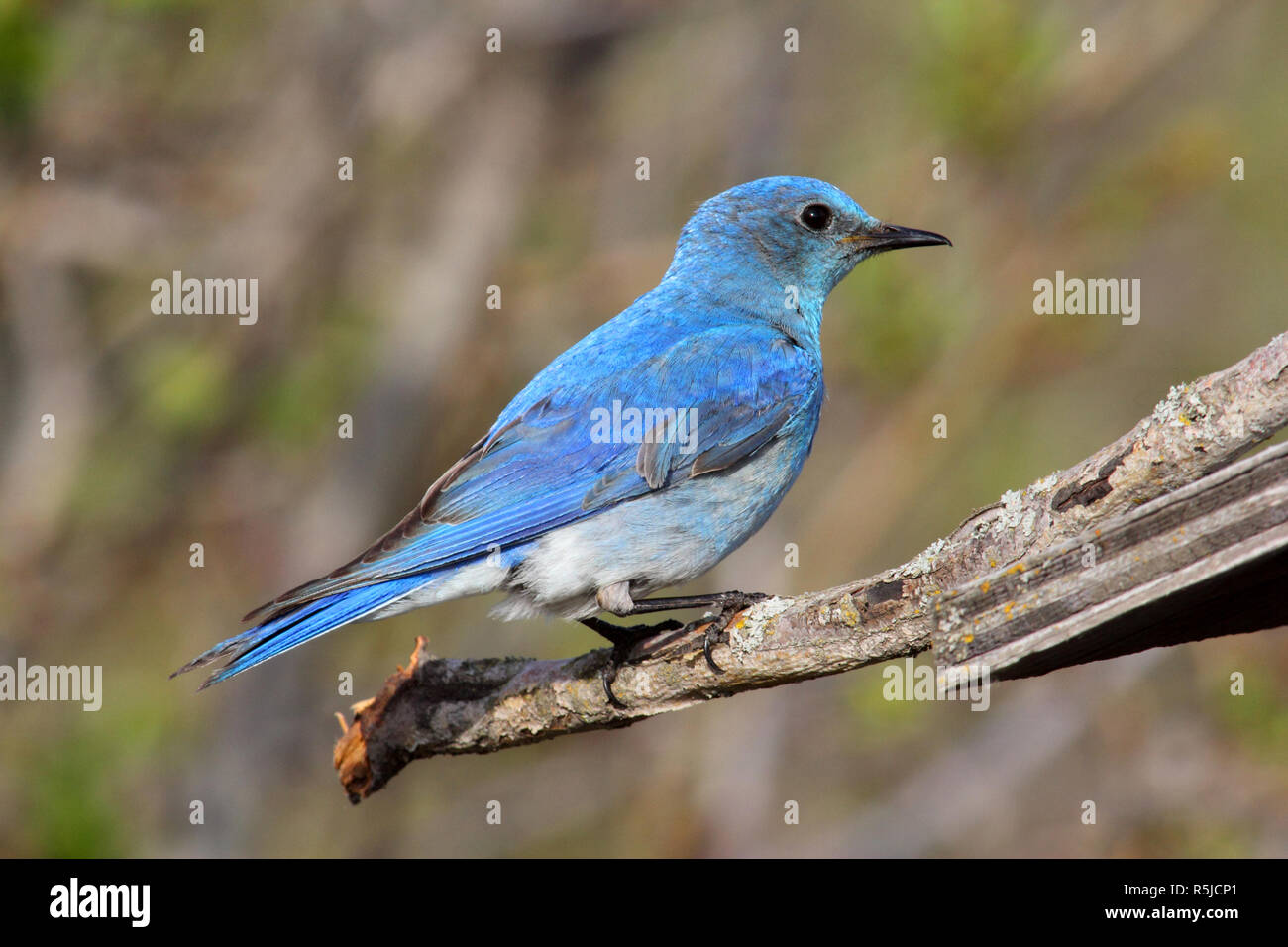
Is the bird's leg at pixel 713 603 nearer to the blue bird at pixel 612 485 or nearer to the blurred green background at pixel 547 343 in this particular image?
the blue bird at pixel 612 485

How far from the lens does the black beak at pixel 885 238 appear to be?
5516 mm

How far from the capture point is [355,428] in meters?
7.71

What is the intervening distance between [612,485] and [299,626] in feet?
3.91

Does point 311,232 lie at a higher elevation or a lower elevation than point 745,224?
higher

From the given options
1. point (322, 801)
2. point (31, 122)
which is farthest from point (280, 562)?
point (31, 122)

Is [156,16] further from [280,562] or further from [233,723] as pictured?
[233,723]

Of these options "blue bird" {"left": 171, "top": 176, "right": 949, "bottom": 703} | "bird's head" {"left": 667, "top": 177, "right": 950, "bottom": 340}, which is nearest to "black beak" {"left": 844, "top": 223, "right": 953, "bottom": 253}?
"bird's head" {"left": 667, "top": 177, "right": 950, "bottom": 340}

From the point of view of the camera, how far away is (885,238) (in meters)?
5.55

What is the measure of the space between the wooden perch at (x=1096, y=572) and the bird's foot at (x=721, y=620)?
35 millimetres

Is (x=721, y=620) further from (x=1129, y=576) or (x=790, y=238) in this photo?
(x=790, y=238)

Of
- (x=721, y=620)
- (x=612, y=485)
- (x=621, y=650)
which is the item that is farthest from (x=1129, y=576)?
(x=612, y=485)

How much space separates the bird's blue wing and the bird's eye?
798 mm

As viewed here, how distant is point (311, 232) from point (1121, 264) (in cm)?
535

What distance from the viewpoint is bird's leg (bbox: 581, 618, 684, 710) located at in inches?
153
